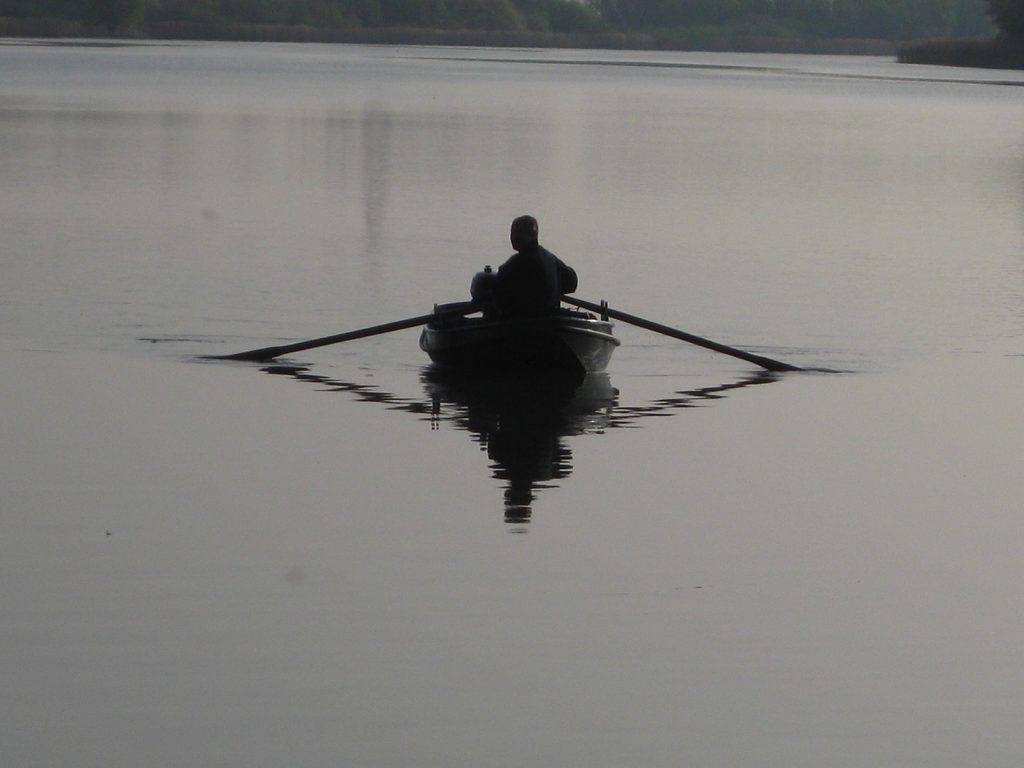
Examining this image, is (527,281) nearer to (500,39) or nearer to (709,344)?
(709,344)

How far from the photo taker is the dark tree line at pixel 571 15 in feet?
487

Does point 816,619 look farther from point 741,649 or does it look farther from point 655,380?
point 655,380

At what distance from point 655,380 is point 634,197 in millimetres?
16735

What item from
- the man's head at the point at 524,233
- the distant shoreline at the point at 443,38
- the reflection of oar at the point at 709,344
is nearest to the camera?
the man's head at the point at 524,233

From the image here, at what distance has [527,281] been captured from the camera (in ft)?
48.0

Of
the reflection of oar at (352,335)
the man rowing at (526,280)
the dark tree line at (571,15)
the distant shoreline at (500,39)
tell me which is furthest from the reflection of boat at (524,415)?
the dark tree line at (571,15)

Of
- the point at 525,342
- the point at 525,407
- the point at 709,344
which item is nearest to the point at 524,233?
the point at 525,342

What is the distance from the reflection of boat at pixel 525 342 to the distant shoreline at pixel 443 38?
120 m

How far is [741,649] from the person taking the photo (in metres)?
8.19

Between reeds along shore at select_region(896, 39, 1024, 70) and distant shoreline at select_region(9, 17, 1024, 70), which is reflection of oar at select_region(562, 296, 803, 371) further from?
distant shoreline at select_region(9, 17, 1024, 70)

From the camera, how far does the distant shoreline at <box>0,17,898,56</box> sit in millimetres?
141988

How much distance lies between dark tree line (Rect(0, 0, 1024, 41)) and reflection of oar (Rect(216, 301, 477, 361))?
126 meters

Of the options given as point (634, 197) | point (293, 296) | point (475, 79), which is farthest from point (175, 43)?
point (293, 296)

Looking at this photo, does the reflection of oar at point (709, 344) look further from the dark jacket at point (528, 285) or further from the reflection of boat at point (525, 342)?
the dark jacket at point (528, 285)
